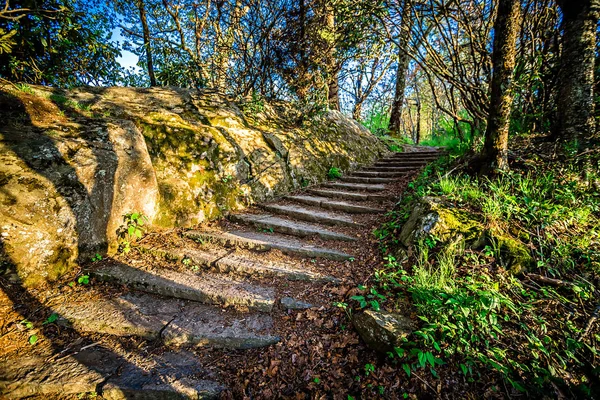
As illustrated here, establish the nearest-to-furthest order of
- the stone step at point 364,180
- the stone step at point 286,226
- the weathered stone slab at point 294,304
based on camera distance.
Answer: the weathered stone slab at point 294,304 → the stone step at point 286,226 → the stone step at point 364,180

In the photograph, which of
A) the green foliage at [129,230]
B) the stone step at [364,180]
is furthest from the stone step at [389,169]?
the green foliage at [129,230]

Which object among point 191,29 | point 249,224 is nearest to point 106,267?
point 249,224

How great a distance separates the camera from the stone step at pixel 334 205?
418cm

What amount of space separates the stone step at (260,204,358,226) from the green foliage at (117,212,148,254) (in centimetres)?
200

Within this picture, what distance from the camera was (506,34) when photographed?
2857 millimetres

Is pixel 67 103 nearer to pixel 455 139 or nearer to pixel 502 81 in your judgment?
pixel 502 81

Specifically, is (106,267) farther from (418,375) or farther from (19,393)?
(418,375)

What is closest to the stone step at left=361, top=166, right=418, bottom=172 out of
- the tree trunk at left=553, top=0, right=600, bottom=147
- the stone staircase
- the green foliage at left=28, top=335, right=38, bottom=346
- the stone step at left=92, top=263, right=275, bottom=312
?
the stone staircase

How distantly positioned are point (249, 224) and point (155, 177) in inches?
63.4

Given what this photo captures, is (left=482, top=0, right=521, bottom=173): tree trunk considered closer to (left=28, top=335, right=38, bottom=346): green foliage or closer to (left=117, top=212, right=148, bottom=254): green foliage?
(left=117, top=212, right=148, bottom=254): green foliage

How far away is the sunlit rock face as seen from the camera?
8.19 ft

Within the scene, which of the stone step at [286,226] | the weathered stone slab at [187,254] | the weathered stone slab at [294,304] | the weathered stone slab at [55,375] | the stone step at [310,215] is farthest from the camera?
the stone step at [310,215]

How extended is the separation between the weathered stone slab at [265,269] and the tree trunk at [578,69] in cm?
400

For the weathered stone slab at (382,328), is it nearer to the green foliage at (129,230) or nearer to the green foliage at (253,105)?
the green foliage at (129,230)
